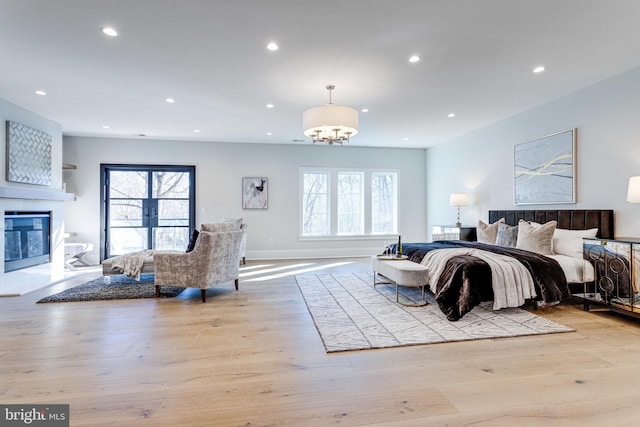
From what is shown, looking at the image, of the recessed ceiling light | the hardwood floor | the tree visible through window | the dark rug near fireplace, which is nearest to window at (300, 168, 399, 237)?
the tree visible through window

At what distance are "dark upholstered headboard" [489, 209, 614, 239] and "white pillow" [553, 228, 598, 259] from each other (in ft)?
0.33

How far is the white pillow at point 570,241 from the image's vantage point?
3.71m

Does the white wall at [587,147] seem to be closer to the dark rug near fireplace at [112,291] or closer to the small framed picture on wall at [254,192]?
the small framed picture on wall at [254,192]

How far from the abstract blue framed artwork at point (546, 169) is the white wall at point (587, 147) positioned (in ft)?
0.28

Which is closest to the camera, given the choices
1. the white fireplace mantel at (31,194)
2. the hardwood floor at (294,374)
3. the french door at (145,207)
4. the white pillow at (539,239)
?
the hardwood floor at (294,374)

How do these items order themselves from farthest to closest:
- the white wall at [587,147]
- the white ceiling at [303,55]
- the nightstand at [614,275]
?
the white wall at [587,147], the nightstand at [614,275], the white ceiling at [303,55]

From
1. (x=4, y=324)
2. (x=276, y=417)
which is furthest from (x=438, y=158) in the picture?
(x=4, y=324)

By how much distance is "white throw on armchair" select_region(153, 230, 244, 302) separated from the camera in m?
3.78

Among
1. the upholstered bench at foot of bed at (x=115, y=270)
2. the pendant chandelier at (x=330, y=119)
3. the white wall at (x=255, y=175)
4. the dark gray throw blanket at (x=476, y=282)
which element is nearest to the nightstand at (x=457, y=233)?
the white wall at (x=255, y=175)

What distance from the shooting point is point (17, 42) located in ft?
9.32

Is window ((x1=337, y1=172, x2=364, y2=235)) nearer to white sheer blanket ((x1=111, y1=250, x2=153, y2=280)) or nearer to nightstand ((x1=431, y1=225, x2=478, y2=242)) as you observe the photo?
nightstand ((x1=431, y1=225, x2=478, y2=242))

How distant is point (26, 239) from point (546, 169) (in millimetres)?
7970

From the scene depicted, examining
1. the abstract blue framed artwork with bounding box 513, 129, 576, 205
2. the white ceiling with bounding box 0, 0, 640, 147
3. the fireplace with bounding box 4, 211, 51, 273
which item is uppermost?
the white ceiling with bounding box 0, 0, 640, 147

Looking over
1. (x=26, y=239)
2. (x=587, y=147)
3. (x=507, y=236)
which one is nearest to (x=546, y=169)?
(x=587, y=147)
